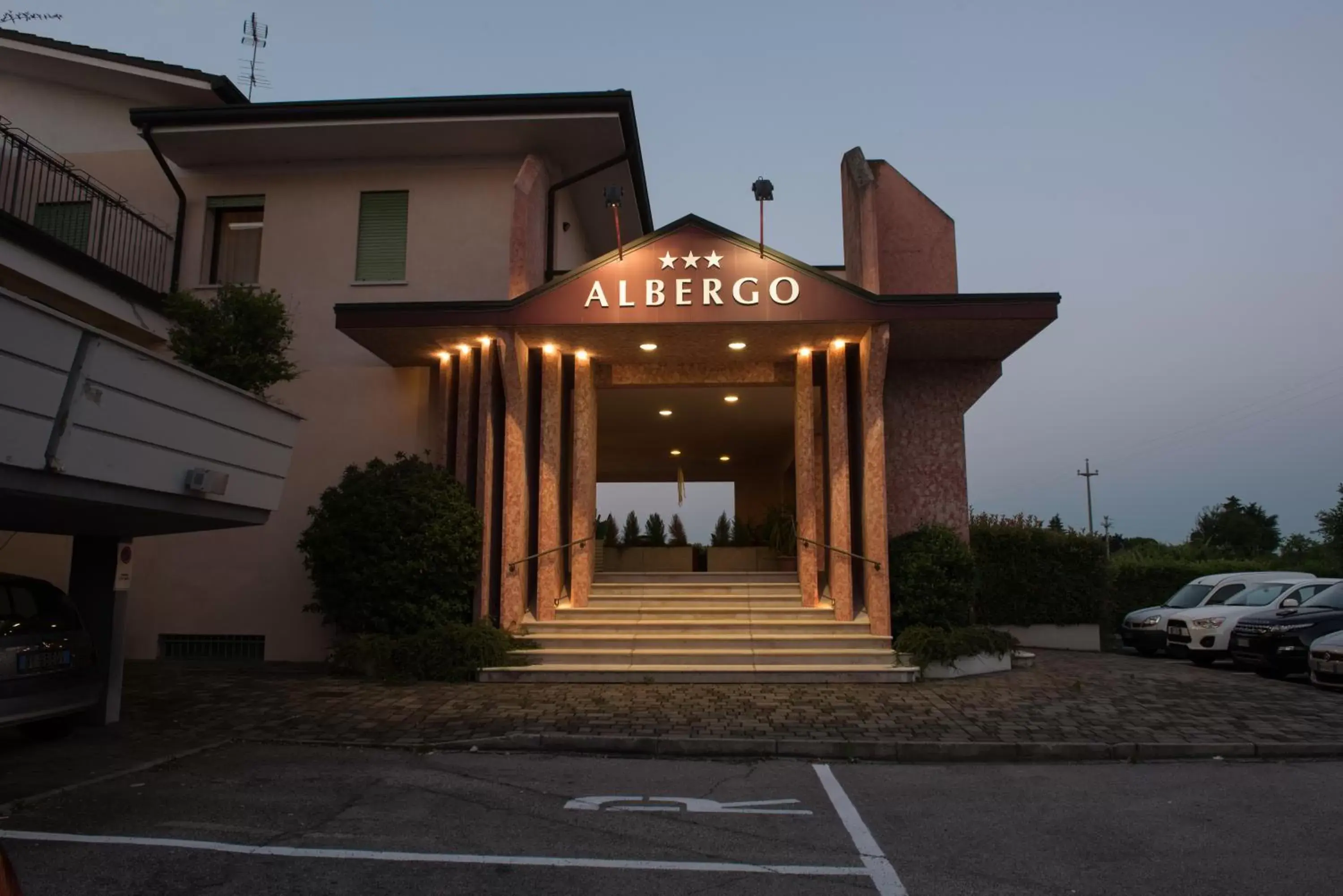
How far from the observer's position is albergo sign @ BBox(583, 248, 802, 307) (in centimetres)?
1166

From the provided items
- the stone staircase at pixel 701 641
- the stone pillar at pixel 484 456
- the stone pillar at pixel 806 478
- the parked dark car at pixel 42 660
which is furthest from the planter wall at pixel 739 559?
the parked dark car at pixel 42 660

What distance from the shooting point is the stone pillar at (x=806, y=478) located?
41.1ft

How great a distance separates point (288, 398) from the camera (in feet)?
46.1

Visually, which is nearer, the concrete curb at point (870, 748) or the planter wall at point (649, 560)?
the concrete curb at point (870, 748)

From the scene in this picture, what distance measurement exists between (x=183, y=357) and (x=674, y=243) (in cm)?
577

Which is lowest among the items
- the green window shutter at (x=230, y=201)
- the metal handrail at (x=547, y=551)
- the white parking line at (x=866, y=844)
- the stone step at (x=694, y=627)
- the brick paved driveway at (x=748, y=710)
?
the white parking line at (x=866, y=844)

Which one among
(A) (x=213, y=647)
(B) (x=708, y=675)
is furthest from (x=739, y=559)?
(A) (x=213, y=647)

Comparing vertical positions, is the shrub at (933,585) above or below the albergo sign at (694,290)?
below

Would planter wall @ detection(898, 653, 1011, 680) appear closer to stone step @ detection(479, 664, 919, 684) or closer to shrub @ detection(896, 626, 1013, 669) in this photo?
shrub @ detection(896, 626, 1013, 669)

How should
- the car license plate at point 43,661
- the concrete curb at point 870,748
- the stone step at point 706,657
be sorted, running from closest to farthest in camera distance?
the car license plate at point 43,661, the concrete curb at point 870,748, the stone step at point 706,657

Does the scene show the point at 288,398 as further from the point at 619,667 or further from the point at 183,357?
the point at 619,667

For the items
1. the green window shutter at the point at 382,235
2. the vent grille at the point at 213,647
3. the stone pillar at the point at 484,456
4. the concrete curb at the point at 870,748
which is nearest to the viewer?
the concrete curb at the point at 870,748

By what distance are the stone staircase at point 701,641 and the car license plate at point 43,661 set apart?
451cm

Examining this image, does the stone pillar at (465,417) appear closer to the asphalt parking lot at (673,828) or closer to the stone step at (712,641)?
the stone step at (712,641)
